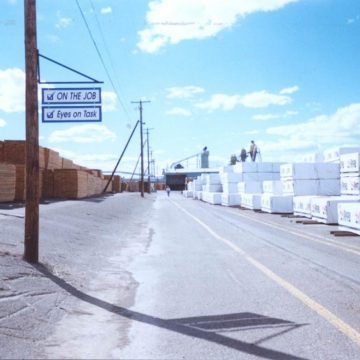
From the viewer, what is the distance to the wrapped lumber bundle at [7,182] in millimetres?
23141

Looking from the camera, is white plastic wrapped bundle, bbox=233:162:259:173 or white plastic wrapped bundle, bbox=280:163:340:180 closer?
white plastic wrapped bundle, bbox=280:163:340:180

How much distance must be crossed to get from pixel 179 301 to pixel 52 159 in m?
30.6

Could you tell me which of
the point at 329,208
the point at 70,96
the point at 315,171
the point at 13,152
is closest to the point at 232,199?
the point at 315,171

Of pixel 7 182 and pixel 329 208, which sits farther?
pixel 7 182

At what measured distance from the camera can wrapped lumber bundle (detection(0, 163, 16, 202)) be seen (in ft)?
75.9

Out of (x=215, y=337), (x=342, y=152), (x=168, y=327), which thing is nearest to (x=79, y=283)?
(x=168, y=327)

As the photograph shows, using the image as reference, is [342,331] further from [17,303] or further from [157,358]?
[17,303]

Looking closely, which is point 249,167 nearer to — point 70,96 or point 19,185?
point 19,185

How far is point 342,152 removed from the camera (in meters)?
24.9

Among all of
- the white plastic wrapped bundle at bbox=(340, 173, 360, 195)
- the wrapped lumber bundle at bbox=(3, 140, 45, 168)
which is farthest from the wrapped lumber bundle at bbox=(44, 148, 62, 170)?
the white plastic wrapped bundle at bbox=(340, 173, 360, 195)

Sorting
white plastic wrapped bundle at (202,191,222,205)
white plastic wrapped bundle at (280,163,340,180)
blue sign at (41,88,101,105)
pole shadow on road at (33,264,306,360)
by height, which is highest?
blue sign at (41,88,101,105)

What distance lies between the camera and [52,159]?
3606 cm

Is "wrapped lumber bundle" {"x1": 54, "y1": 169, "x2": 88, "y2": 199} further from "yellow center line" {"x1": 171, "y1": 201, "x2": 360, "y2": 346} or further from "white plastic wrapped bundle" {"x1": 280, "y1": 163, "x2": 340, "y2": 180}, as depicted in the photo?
"yellow center line" {"x1": 171, "y1": 201, "x2": 360, "y2": 346}

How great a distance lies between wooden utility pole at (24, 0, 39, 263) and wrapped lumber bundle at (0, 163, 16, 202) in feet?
48.7
